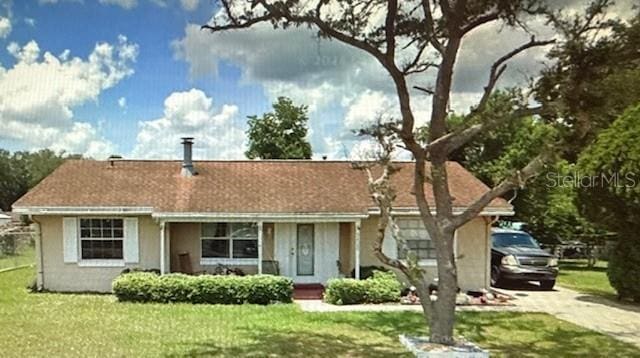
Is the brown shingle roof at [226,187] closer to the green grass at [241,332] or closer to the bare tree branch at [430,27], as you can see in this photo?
the green grass at [241,332]

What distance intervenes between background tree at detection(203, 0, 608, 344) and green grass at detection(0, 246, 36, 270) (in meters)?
16.5

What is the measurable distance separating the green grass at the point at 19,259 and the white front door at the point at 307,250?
11405 mm

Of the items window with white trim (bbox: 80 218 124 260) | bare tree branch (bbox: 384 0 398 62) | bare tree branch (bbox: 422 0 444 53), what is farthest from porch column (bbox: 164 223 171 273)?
bare tree branch (bbox: 422 0 444 53)

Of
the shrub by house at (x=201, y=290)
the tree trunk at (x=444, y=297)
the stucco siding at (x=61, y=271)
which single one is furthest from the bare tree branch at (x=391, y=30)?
the stucco siding at (x=61, y=271)

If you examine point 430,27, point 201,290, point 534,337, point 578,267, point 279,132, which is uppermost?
point 430,27

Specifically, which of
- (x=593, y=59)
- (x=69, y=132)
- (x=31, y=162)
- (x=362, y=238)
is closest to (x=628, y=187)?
(x=593, y=59)

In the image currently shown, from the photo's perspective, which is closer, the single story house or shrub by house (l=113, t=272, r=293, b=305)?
shrub by house (l=113, t=272, r=293, b=305)

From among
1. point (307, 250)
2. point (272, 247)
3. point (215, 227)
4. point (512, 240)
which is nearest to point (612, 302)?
point (512, 240)

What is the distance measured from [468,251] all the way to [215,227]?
782 centimetres

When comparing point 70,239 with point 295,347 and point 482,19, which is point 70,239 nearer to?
point 295,347

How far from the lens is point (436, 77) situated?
10.9 m

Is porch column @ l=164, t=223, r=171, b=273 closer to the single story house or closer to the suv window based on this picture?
the single story house

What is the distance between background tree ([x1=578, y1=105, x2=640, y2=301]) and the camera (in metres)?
14.8

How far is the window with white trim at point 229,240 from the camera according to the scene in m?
18.8
